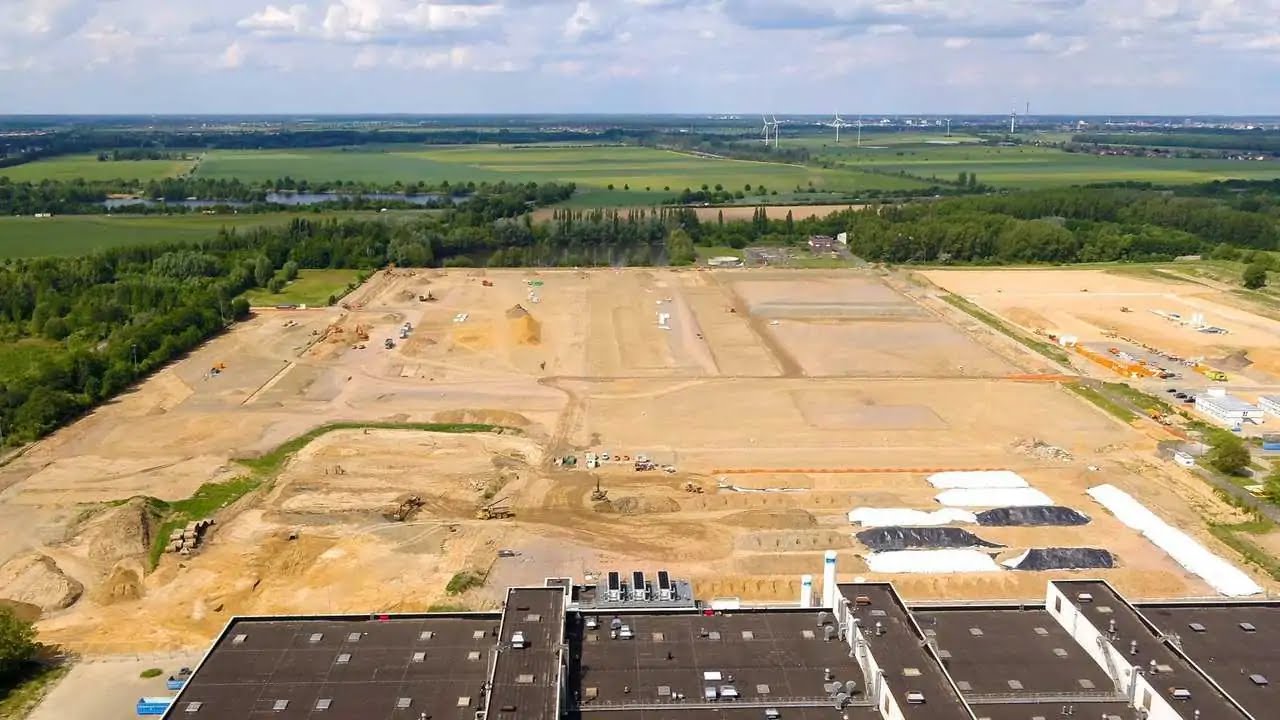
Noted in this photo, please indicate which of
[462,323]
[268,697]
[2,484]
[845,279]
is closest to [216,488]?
[2,484]

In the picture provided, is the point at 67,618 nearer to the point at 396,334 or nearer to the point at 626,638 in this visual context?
the point at 626,638

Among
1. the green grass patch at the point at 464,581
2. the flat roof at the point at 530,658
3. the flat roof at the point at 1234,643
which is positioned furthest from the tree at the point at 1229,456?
the flat roof at the point at 530,658

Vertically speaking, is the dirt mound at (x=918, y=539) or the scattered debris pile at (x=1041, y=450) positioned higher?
the scattered debris pile at (x=1041, y=450)

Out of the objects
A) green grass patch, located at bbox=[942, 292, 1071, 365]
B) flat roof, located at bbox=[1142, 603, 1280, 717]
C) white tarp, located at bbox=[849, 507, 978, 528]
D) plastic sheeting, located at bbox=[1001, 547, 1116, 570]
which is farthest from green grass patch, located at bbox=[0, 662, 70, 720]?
green grass patch, located at bbox=[942, 292, 1071, 365]

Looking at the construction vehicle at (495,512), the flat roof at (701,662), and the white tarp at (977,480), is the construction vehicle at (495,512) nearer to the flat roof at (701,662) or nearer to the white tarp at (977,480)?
the flat roof at (701,662)

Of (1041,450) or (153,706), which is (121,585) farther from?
(1041,450)

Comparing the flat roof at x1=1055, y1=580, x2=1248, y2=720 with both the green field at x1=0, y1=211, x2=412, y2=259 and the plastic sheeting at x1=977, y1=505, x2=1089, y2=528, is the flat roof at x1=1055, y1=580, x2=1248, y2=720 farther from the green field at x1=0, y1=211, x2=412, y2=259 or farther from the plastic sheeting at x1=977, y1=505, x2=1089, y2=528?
the green field at x1=0, y1=211, x2=412, y2=259
